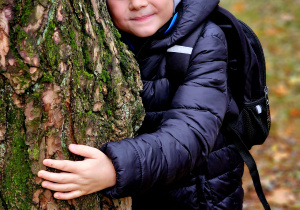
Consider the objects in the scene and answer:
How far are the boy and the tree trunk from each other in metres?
0.08

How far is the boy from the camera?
1521 millimetres

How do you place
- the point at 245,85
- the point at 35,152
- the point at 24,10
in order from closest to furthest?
the point at 24,10 < the point at 35,152 < the point at 245,85

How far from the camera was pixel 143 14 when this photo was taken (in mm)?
2023

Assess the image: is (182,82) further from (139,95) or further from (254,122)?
(254,122)

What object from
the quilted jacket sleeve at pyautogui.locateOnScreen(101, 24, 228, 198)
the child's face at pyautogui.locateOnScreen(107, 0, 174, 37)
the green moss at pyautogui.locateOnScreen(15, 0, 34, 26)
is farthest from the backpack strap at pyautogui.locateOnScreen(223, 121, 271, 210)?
the green moss at pyautogui.locateOnScreen(15, 0, 34, 26)

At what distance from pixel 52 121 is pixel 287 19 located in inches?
253

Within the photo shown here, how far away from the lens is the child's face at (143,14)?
2023 millimetres

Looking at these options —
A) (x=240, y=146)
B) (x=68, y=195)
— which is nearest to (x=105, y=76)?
(x=68, y=195)

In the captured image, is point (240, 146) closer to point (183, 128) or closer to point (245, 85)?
point (245, 85)

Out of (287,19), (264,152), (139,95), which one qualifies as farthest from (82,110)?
(287,19)

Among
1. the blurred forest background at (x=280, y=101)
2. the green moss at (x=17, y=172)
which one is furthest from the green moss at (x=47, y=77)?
the blurred forest background at (x=280, y=101)

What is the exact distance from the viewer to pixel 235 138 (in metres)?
2.20

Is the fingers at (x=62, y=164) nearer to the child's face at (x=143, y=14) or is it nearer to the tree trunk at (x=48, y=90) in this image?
the tree trunk at (x=48, y=90)

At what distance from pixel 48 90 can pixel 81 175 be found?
1.18 ft
